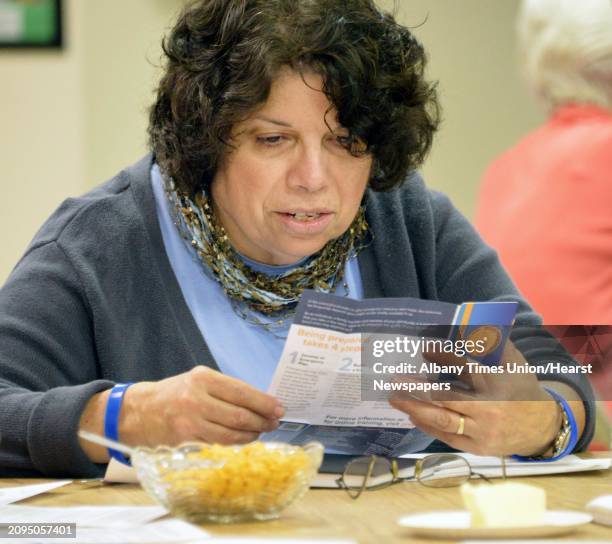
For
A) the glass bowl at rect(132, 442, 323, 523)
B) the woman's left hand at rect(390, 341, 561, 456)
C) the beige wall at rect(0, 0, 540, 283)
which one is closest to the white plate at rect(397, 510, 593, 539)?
the glass bowl at rect(132, 442, 323, 523)

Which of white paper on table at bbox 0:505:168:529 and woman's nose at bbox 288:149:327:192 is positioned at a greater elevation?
woman's nose at bbox 288:149:327:192

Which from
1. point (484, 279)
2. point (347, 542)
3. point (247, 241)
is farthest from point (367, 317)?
point (484, 279)

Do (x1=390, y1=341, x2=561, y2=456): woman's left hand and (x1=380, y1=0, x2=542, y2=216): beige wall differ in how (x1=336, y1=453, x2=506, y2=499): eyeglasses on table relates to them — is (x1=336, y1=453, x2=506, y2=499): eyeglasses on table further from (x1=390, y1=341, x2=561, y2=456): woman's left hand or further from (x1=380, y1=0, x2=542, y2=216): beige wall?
(x1=380, y1=0, x2=542, y2=216): beige wall

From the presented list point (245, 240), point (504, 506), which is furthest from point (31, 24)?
point (504, 506)

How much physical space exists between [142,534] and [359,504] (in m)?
0.32

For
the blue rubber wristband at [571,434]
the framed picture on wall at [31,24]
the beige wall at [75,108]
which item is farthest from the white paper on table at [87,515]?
the framed picture on wall at [31,24]

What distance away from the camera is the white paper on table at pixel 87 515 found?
1.20 meters

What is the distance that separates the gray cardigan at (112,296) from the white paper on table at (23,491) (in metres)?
0.06

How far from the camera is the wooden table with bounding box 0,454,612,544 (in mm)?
1153

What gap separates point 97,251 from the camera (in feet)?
6.19

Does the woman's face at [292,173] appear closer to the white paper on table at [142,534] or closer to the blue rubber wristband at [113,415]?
the blue rubber wristband at [113,415]

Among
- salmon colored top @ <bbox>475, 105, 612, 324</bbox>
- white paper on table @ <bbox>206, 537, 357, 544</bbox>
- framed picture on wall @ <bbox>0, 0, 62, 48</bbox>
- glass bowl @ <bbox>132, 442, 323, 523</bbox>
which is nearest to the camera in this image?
white paper on table @ <bbox>206, 537, 357, 544</bbox>

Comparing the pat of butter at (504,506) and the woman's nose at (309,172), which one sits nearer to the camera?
the pat of butter at (504,506)

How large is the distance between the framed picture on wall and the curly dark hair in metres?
2.02
